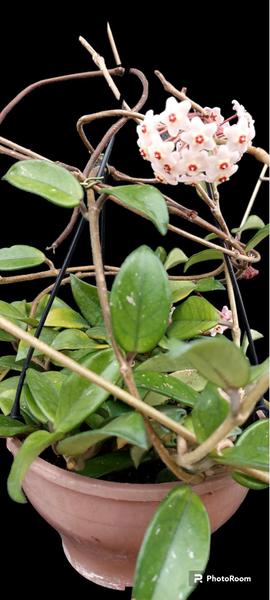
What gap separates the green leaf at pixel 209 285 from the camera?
4.75 ft

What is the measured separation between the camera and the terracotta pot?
1.10 m

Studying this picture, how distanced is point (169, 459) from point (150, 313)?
207 mm

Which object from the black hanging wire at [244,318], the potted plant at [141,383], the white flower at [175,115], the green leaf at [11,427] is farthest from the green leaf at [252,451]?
the white flower at [175,115]

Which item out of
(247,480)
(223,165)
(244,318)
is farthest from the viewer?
(244,318)

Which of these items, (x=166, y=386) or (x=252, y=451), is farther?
(x=166, y=386)

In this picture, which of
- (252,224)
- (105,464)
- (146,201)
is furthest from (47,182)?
(252,224)

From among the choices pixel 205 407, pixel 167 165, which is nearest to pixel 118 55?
pixel 167 165

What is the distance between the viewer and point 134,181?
1.31 m

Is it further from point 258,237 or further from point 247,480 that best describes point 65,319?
point 247,480

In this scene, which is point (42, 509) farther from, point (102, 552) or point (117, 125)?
point (117, 125)

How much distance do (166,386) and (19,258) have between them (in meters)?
0.37

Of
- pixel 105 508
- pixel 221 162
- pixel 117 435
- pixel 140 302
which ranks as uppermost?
pixel 221 162

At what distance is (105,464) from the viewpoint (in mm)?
1169

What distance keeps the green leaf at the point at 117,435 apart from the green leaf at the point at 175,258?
536 millimetres
